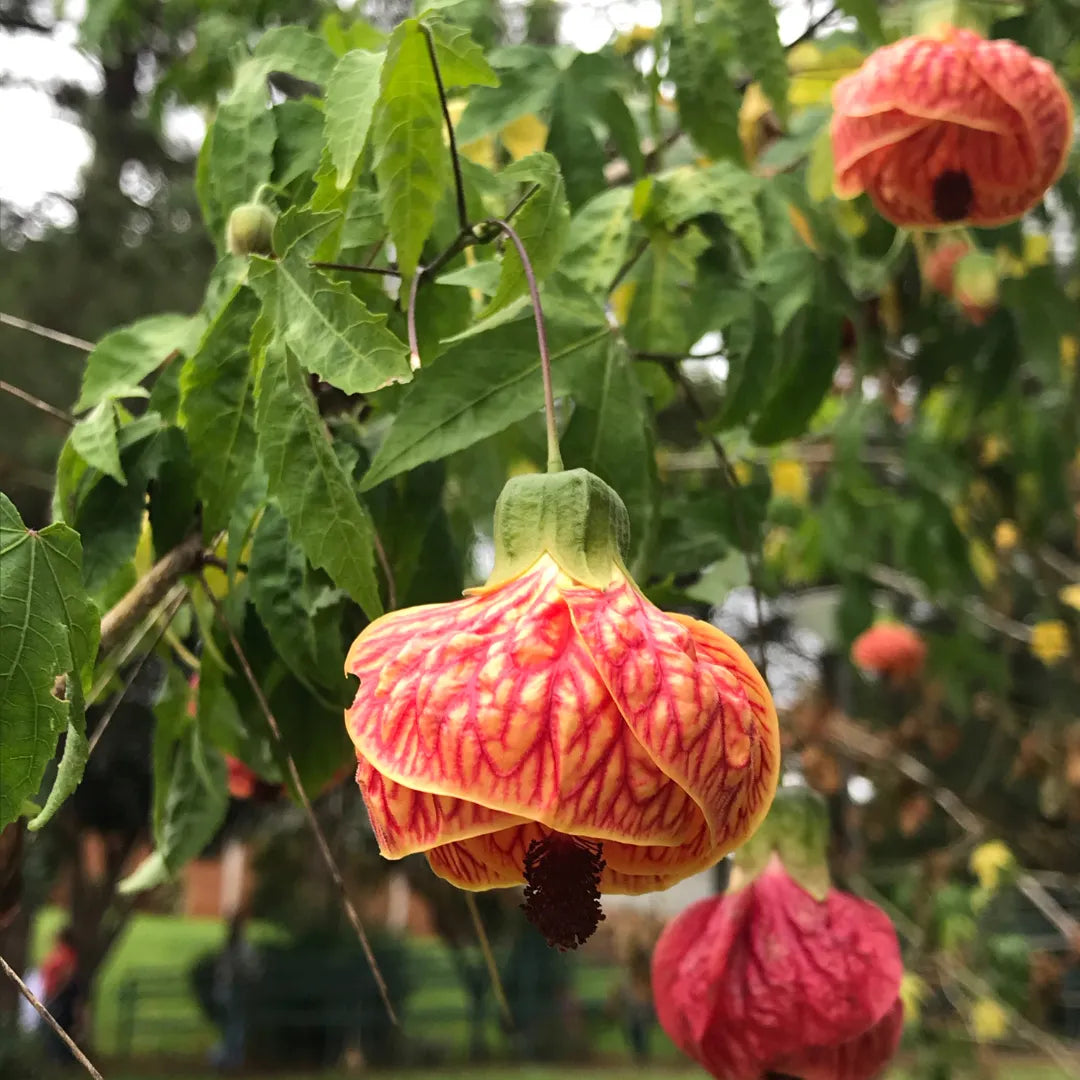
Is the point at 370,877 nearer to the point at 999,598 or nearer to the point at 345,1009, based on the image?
the point at 345,1009

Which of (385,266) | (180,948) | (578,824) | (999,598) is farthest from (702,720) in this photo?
(180,948)

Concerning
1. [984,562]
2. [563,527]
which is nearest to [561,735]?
[563,527]

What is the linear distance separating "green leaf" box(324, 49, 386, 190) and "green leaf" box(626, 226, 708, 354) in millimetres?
317

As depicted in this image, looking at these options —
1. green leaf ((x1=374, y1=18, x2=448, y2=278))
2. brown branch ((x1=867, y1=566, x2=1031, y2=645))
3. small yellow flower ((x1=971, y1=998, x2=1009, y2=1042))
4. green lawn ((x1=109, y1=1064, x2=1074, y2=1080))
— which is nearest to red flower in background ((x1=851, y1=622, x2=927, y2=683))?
brown branch ((x1=867, y1=566, x2=1031, y2=645))

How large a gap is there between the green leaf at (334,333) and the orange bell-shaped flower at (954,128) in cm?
43

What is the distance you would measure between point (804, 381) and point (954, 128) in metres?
0.23

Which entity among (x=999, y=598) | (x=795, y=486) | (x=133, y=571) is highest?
(x=133, y=571)

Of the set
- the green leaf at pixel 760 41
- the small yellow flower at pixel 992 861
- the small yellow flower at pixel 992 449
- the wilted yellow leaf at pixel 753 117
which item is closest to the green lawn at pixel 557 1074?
the small yellow flower at pixel 992 861

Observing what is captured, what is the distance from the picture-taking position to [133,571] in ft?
2.54

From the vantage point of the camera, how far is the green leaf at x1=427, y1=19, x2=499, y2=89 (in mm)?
605

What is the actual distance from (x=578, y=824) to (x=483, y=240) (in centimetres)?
32

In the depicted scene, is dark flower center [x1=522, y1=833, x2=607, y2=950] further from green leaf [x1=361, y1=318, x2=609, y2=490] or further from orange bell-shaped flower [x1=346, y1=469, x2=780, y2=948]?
green leaf [x1=361, y1=318, x2=609, y2=490]

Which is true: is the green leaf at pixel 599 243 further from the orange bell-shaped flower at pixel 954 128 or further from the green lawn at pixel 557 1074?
the green lawn at pixel 557 1074

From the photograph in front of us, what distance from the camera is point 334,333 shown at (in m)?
0.50
